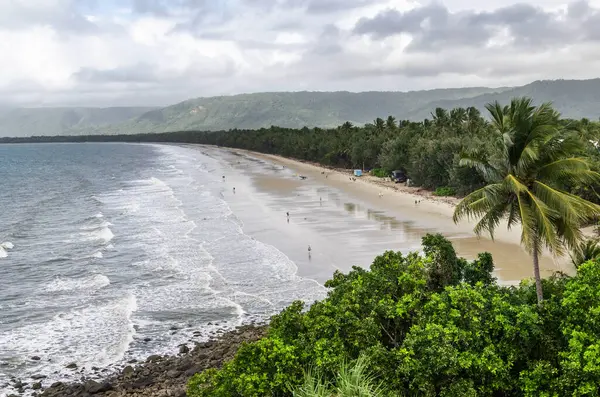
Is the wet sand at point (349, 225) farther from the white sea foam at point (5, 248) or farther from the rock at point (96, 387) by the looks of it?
the white sea foam at point (5, 248)

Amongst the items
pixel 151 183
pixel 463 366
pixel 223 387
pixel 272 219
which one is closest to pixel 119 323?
pixel 223 387

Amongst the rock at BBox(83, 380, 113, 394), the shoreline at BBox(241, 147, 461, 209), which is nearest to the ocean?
the rock at BBox(83, 380, 113, 394)

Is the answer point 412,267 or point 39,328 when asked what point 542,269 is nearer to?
point 412,267

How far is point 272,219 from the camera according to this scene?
176 ft

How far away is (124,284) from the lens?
1389 inches

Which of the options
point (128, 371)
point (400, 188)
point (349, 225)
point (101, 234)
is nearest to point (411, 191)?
point (400, 188)

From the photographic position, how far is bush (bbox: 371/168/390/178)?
279 feet

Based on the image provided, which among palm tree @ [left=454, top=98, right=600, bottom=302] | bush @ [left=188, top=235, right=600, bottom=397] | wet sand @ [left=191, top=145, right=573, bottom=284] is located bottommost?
wet sand @ [left=191, top=145, right=573, bottom=284]

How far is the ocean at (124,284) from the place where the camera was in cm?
2636

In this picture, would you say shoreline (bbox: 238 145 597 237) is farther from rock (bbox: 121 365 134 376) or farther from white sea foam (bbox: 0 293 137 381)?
white sea foam (bbox: 0 293 137 381)

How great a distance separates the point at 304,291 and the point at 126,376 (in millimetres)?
11622

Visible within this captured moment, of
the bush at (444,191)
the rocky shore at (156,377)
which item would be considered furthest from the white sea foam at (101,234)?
the bush at (444,191)

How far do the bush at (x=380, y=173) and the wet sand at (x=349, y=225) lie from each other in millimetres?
3778

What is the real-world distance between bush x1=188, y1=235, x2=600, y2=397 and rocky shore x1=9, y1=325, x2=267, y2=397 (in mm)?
6593
